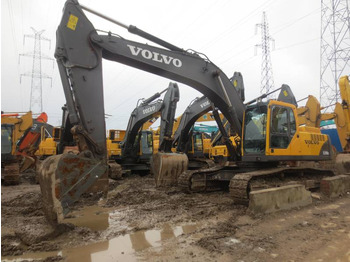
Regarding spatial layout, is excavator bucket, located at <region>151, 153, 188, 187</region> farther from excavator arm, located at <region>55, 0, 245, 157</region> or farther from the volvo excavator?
excavator arm, located at <region>55, 0, 245, 157</region>

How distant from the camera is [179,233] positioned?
4.36 meters

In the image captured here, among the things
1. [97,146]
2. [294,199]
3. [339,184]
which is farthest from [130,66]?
[339,184]

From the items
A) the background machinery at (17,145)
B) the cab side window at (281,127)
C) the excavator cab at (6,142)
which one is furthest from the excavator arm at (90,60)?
the excavator cab at (6,142)

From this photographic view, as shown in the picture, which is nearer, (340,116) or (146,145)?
(340,116)

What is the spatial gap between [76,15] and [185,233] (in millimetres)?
4151

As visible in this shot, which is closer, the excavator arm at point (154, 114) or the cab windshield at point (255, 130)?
the cab windshield at point (255, 130)

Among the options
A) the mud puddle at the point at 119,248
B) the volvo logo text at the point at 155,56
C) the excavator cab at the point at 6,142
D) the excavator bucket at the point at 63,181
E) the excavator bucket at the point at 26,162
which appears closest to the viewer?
the mud puddle at the point at 119,248

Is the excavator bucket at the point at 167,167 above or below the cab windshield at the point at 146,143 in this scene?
below

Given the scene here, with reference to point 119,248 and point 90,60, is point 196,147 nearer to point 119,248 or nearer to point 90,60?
point 90,60

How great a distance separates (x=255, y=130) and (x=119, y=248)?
4350 mm

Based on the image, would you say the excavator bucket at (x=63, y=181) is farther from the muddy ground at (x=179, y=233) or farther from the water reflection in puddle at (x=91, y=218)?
the water reflection in puddle at (x=91, y=218)

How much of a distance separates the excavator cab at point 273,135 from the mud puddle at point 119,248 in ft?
9.52

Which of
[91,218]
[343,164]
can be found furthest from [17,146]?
[343,164]

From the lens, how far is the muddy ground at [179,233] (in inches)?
137
